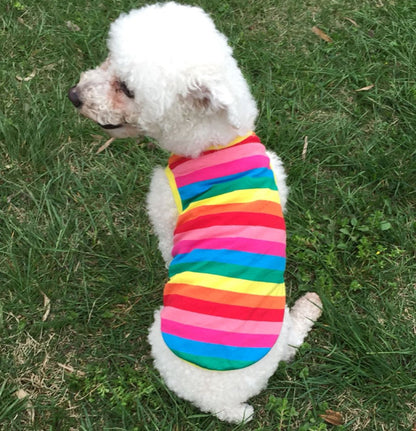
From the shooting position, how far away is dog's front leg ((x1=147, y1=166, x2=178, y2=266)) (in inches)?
99.1

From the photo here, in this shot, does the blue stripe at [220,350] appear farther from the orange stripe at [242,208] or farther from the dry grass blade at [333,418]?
the dry grass blade at [333,418]

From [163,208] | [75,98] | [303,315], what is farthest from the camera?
[303,315]

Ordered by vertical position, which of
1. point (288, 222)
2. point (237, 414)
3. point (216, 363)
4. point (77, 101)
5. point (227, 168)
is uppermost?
point (77, 101)

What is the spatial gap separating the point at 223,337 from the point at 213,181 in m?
0.76

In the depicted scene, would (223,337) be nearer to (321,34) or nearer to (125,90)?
(125,90)

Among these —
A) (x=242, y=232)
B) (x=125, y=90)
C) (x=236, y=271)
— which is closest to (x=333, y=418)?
(x=236, y=271)

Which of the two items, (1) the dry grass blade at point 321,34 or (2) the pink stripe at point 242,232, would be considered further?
(1) the dry grass blade at point 321,34

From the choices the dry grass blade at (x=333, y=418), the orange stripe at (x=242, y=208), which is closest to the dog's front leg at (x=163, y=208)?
the orange stripe at (x=242, y=208)

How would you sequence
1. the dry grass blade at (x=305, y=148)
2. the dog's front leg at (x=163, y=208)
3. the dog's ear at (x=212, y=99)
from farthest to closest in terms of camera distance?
the dry grass blade at (x=305, y=148) → the dog's front leg at (x=163, y=208) → the dog's ear at (x=212, y=99)

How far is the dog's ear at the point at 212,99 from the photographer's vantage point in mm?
1900

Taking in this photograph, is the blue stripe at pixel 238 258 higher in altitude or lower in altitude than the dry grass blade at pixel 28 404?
higher

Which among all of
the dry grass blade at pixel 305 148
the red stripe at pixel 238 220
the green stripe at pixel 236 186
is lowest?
the dry grass blade at pixel 305 148

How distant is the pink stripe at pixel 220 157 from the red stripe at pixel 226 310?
2.22 ft

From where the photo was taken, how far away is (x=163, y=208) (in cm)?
253
